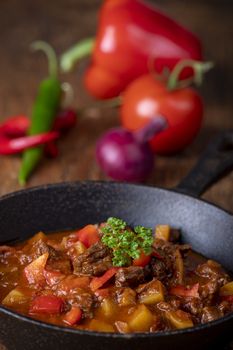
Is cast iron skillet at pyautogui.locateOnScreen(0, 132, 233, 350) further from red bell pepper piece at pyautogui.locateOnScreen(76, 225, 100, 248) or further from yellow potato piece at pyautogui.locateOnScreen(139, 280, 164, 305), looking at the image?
yellow potato piece at pyautogui.locateOnScreen(139, 280, 164, 305)

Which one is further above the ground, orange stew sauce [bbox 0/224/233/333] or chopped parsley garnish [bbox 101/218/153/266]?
chopped parsley garnish [bbox 101/218/153/266]

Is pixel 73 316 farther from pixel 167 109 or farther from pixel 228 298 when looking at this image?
pixel 167 109

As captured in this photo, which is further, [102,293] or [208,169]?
[208,169]

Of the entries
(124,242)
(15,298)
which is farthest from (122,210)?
(15,298)

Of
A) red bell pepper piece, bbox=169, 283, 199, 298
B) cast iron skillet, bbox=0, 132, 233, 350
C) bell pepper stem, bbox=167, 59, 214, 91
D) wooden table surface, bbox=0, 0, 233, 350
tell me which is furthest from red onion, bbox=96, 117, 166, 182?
red bell pepper piece, bbox=169, 283, 199, 298

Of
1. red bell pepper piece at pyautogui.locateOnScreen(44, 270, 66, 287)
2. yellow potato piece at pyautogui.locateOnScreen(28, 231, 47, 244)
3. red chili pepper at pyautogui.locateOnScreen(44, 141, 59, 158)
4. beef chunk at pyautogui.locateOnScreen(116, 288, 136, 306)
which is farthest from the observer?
red chili pepper at pyautogui.locateOnScreen(44, 141, 59, 158)

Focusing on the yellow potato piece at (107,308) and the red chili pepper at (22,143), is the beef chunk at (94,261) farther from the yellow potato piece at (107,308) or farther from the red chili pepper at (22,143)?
the red chili pepper at (22,143)

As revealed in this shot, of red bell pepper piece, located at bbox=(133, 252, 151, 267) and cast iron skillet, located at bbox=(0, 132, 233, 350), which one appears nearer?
red bell pepper piece, located at bbox=(133, 252, 151, 267)
